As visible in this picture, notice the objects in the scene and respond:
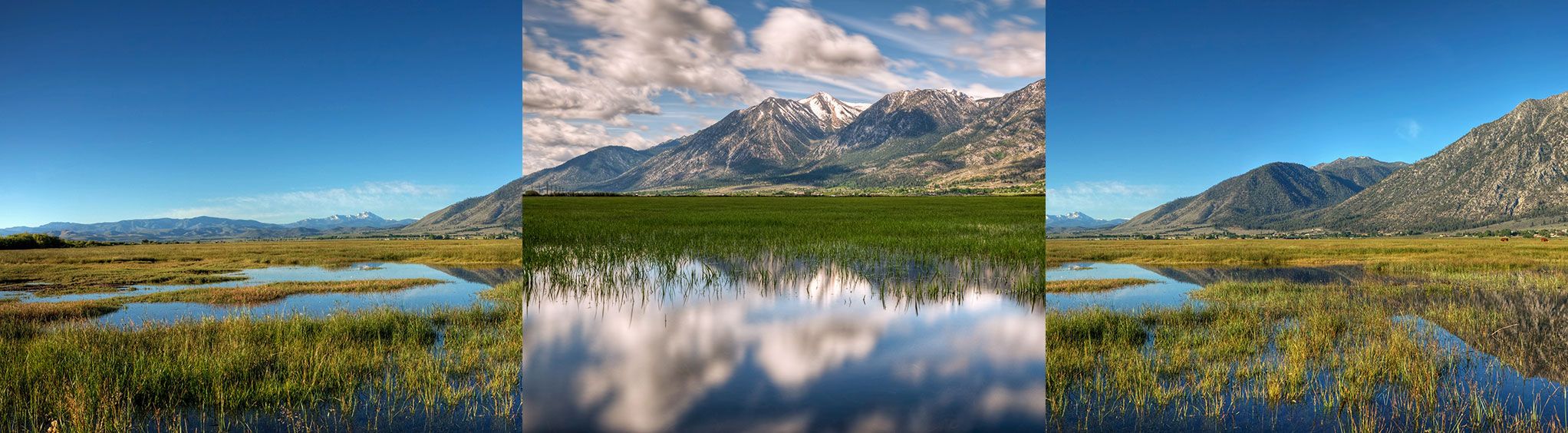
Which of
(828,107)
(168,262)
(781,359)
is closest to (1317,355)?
(781,359)

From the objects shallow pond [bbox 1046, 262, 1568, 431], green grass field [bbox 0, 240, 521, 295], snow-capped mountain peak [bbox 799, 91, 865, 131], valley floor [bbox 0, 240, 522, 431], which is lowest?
shallow pond [bbox 1046, 262, 1568, 431]

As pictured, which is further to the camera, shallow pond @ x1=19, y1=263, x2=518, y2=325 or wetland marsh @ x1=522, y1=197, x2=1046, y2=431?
shallow pond @ x1=19, y1=263, x2=518, y2=325

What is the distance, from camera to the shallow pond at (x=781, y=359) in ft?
21.2

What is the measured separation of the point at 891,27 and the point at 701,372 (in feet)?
26.9

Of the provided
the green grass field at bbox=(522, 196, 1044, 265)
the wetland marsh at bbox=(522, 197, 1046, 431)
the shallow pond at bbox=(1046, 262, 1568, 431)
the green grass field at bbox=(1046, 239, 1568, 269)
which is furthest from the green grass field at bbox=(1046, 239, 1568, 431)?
the green grass field at bbox=(1046, 239, 1568, 269)

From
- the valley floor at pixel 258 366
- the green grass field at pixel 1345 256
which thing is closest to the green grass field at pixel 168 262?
the valley floor at pixel 258 366

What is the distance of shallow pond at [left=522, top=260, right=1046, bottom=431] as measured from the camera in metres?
6.48

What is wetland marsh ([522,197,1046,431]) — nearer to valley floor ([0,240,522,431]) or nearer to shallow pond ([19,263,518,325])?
valley floor ([0,240,522,431])

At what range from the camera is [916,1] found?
39.2 feet

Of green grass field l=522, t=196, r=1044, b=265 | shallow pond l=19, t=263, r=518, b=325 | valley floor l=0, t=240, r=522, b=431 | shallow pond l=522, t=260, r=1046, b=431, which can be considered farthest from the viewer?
shallow pond l=19, t=263, r=518, b=325

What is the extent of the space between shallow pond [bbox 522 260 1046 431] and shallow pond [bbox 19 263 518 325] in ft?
40.4

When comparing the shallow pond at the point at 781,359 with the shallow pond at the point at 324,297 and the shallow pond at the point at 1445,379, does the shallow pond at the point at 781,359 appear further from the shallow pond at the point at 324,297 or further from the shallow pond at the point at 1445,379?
the shallow pond at the point at 324,297

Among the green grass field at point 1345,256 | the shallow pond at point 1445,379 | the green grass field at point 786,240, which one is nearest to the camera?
the shallow pond at point 1445,379

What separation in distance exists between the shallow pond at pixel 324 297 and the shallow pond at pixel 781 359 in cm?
1233
